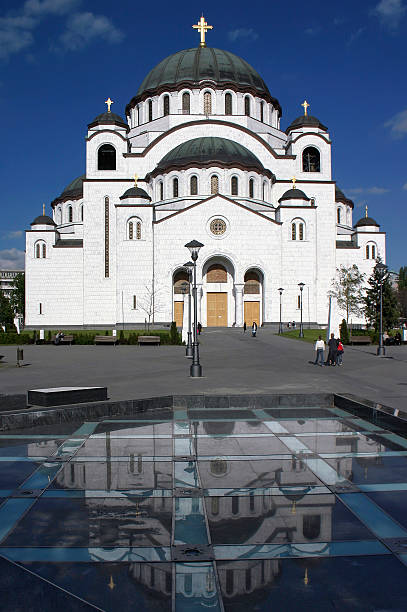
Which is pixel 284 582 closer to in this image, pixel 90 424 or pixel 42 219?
pixel 90 424

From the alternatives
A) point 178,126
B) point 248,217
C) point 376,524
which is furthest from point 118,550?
point 178,126

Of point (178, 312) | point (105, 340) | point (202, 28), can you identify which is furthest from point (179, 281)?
point (202, 28)

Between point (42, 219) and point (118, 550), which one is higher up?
point (42, 219)

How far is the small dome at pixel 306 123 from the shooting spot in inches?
2073

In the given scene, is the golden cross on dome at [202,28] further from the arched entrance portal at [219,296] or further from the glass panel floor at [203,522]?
the glass panel floor at [203,522]

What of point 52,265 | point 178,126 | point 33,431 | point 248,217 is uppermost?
point 178,126

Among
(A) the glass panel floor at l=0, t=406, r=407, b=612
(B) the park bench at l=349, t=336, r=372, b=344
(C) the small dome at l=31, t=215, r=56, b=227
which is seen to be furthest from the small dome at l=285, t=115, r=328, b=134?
(A) the glass panel floor at l=0, t=406, r=407, b=612

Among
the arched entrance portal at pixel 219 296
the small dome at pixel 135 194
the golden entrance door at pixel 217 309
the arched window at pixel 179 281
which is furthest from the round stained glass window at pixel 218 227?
the small dome at pixel 135 194

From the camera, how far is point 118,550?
3.90m

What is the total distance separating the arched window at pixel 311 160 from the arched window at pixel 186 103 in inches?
470

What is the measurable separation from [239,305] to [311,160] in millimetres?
17038

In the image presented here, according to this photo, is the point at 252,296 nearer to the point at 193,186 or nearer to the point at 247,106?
the point at 193,186

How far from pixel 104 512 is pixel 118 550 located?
2.66 ft

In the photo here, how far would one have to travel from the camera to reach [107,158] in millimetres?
52656
